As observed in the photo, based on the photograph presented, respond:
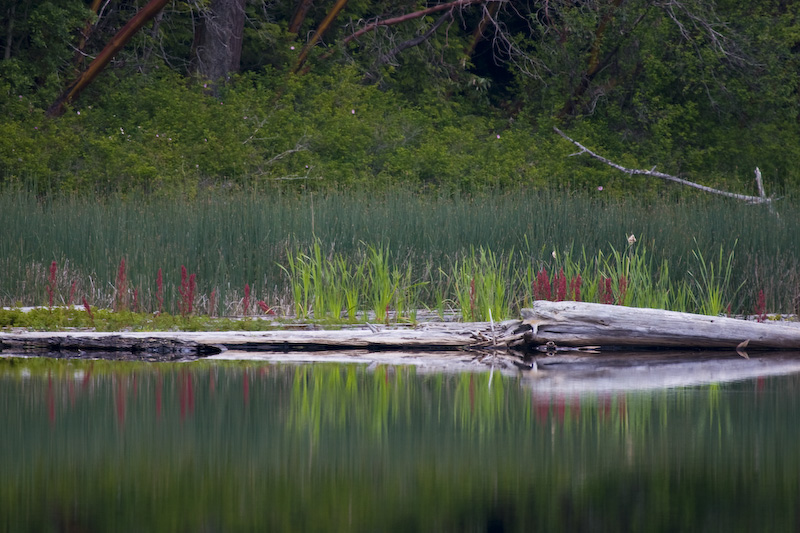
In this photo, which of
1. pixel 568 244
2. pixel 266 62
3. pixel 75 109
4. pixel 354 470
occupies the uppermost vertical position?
pixel 266 62

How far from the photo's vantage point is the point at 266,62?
20.1 meters

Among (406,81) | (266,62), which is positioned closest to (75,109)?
(266,62)

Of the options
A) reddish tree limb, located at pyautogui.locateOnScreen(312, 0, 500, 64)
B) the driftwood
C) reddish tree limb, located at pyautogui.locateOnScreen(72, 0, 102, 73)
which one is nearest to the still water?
the driftwood

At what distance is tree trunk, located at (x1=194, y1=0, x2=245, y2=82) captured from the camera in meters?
18.4

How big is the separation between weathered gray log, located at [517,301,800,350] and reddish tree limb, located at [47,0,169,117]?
33.7ft

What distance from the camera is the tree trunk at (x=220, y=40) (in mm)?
18438

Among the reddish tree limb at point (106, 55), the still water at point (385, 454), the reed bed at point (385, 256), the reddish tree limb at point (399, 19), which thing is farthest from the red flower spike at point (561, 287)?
the reddish tree limb at point (399, 19)

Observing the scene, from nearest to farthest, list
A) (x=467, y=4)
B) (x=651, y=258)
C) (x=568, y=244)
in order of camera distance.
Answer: (x=651, y=258), (x=568, y=244), (x=467, y=4)

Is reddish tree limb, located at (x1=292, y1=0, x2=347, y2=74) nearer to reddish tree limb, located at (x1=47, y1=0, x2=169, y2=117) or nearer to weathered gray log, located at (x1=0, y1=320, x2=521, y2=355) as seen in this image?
reddish tree limb, located at (x1=47, y1=0, x2=169, y2=117)

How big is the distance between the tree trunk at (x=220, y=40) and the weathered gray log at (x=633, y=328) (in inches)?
460

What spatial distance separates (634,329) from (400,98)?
1326 cm

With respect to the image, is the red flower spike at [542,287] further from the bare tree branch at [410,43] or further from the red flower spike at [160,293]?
the bare tree branch at [410,43]

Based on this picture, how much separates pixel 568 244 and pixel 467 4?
1076 centimetres

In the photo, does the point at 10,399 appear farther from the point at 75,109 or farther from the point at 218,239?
the point at 75,109
